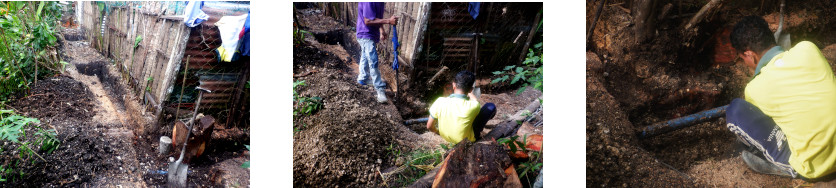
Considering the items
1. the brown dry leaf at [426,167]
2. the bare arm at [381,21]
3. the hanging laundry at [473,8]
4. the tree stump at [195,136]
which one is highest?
the hanging laundry at [473,8]

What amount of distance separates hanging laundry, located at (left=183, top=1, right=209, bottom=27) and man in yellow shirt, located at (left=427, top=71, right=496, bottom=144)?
120 centimetres

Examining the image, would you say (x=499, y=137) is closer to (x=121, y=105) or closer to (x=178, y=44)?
(x=178, y=44)

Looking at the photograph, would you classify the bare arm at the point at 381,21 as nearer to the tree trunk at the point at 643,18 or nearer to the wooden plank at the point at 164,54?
the wooden plank at the point at 164,54

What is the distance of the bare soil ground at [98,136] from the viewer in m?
2.33

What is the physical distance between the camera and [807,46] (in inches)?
89.2

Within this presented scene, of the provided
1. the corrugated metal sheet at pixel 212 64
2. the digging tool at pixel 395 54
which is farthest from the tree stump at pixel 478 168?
the corrugated metal sheet at pixel 212 64

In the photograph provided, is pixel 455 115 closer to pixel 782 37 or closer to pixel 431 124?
pixel 431 124

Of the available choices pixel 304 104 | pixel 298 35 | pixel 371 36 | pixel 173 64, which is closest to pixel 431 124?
pixel 371 36

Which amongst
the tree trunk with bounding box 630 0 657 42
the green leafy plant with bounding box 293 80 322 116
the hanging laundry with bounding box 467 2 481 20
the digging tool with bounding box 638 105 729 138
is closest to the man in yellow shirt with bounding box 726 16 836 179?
the digging tool with bounding box 638 105 729 138

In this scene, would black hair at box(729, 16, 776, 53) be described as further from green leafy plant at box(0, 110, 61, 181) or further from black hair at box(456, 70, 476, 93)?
green leafy plant at box(0, 110, 61, 181)

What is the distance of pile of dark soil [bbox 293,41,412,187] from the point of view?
2428mm

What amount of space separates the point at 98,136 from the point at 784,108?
3.26 meters

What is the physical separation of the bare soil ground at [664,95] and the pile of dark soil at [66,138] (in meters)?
2.44

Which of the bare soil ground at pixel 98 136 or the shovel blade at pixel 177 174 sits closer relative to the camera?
the bare soil ground at pixel 98 136
